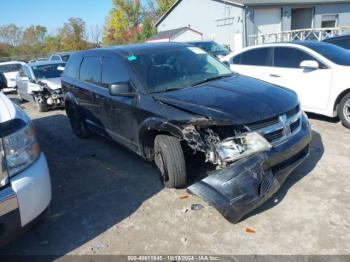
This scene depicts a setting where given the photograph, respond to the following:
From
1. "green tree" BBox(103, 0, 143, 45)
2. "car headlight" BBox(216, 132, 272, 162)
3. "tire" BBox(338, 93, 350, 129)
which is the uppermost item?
"green tree" BBox(103, 0, 143, 45)

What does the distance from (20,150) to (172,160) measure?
1.67 metres

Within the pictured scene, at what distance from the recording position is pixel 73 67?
6.37 meters

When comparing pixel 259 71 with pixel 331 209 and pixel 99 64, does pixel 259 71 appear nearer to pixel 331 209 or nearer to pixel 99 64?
pixel 99 64

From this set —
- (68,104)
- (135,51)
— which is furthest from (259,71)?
(68,104)

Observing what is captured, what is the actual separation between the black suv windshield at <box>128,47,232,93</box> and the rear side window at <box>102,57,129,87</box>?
0.63 feet

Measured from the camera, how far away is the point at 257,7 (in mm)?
21438

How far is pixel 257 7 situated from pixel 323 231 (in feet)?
68.3

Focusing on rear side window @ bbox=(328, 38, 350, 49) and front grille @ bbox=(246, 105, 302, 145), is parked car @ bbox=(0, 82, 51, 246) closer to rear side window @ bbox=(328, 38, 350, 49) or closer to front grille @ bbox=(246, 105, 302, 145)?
front grille @ bbox=(246, 105, 302, 145)

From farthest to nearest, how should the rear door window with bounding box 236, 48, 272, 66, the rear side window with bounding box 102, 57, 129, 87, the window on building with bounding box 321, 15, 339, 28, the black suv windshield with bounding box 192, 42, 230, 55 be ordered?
the window on building with bounding box 321, 15, 339, 28 → the black suv windshield with bounding box 192, 42, 230, 55 → the rear door window with bounding box 236, 48, 272, 66 → the rear side window with bounding box 102, 57, 129, 87

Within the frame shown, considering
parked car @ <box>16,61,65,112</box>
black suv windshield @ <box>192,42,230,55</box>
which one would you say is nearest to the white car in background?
parked car @ <box>16,61,65,112</box>

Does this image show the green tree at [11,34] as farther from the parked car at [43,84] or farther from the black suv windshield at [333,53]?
the black suv windshield at [333,53]

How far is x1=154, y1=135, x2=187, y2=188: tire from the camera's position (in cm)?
380

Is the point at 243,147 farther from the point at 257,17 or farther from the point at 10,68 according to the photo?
the point at 257,17

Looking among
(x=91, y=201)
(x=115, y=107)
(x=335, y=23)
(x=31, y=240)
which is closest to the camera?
(x=31, y=240)
